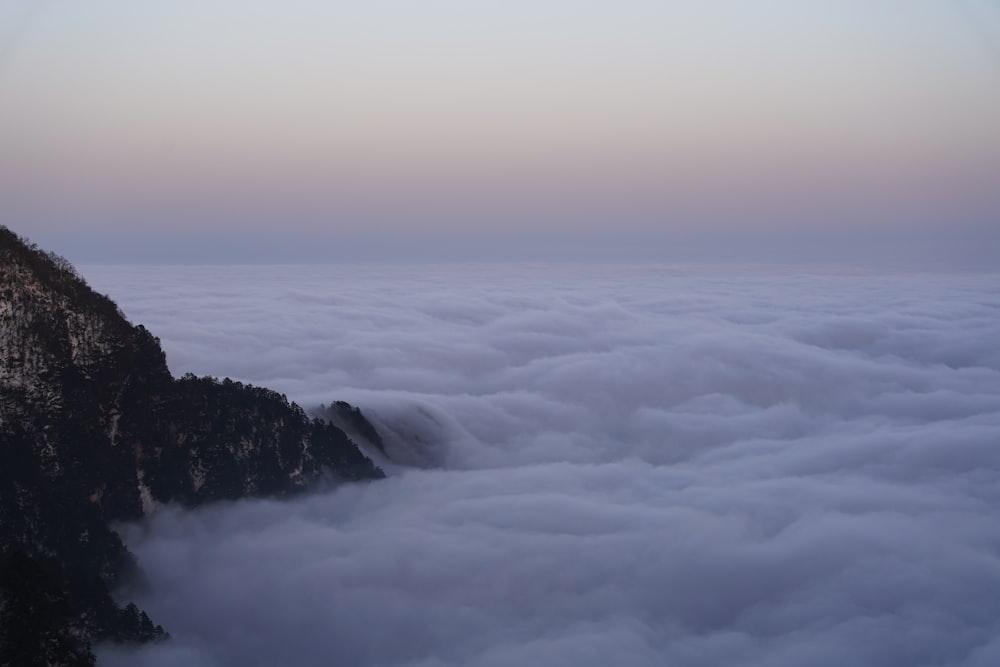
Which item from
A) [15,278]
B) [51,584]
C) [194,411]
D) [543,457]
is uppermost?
[15,278]

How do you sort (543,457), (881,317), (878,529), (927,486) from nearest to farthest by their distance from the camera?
(878,529)
(927,486)
(543,457)
(881,317)

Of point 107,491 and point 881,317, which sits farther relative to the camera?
point 881,317

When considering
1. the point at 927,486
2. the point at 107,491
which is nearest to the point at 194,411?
the point at 107,491

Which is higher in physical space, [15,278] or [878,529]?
[15,278]

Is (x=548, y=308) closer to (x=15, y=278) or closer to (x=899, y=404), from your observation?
(x=899, y=404)

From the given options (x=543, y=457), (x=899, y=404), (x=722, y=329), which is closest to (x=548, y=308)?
(x=722, y=329)

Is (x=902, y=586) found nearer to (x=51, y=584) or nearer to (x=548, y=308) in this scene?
(x=51, y=584)

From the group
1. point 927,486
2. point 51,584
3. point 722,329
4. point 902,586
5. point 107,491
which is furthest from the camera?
point 722,329
